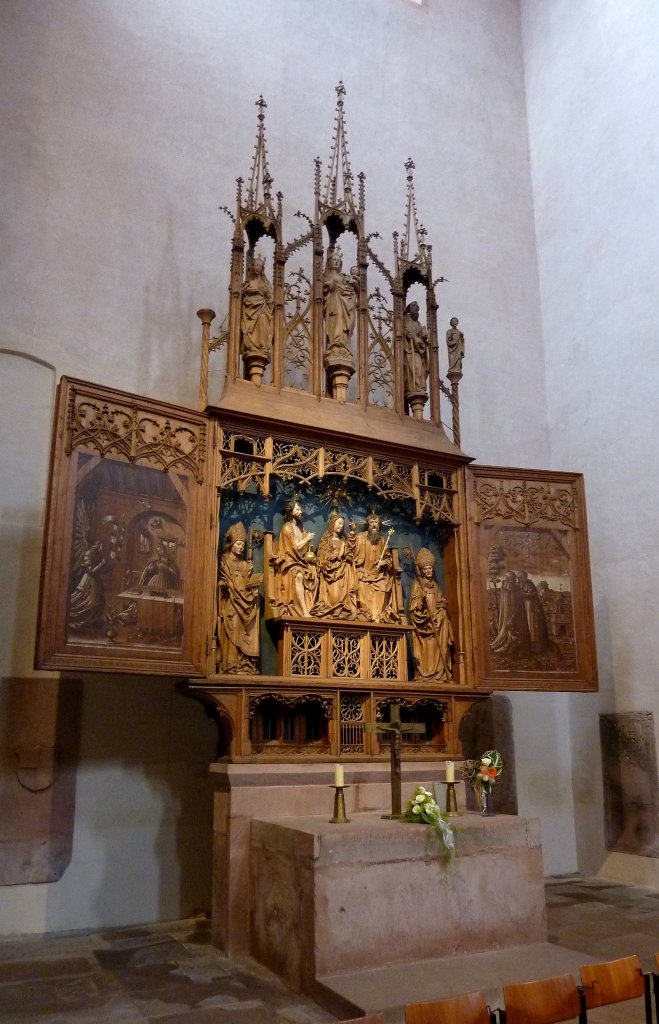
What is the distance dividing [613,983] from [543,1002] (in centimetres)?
42

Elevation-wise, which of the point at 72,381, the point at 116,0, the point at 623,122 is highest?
the point at 116,0

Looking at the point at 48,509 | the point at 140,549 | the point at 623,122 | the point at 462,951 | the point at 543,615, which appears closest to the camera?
the point at 462,951

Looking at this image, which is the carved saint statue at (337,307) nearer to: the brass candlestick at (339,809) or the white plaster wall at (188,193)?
the white plaster wall at (188,193)

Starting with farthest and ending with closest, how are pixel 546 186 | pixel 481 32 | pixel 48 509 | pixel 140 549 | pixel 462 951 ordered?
pixel 481 32 < pixel 546 186 < pixel 140 549 < pixel 48 509 < pixel 462 951

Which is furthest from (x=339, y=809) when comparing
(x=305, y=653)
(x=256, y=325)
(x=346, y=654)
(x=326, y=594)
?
(x=256, y=325)

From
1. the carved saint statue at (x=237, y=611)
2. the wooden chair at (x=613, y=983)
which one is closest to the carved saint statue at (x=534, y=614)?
the carved saint statue at (x=237, y=611)

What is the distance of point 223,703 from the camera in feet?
21.4

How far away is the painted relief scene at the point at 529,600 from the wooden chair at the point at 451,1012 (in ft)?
14.6

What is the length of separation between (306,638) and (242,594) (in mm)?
685

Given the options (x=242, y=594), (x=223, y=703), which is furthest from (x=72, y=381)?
(x=223, y=703)

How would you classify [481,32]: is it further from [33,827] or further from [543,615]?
[33,827]

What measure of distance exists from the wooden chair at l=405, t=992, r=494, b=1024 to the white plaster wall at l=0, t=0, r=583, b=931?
4.77m

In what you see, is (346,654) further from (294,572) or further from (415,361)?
(415,361)

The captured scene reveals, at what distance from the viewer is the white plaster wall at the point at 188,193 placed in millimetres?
7617
